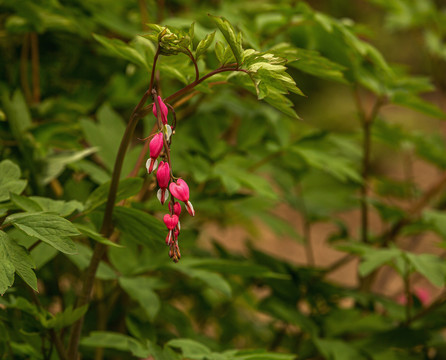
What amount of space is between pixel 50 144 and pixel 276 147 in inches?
17.7

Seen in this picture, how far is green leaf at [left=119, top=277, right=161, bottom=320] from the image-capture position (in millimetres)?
792

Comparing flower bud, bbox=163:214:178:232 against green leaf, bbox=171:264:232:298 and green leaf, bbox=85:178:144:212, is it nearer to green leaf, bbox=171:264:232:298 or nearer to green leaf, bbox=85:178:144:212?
green leaf, bbox=85:178:144:212

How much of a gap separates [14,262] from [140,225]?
0.53ft

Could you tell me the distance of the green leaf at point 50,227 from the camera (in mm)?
522

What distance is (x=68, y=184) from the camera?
84cm

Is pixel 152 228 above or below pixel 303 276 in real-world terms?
above

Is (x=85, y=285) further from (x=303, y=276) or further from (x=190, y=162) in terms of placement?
(x=303, y=276)

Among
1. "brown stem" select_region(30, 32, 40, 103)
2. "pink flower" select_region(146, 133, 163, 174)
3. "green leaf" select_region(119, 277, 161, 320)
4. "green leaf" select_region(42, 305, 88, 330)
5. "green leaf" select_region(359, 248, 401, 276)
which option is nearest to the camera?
"pink flower" select_region(146, 133, 163, 174)

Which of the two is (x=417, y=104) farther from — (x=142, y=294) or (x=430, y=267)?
(x=142, y=294)

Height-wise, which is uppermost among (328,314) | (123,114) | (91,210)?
(91,210)

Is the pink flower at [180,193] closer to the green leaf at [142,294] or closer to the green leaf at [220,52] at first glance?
the green leaf at [220,52]

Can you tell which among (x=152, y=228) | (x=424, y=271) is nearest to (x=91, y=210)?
(x=152, y=228)

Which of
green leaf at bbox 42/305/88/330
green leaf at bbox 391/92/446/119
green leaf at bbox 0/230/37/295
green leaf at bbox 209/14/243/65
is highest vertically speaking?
green leaf at bbox 209/14/243/65

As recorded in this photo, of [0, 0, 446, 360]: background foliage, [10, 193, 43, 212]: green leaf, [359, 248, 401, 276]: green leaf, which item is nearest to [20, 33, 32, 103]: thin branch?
[0, 0, 446, 360]: background foliage
